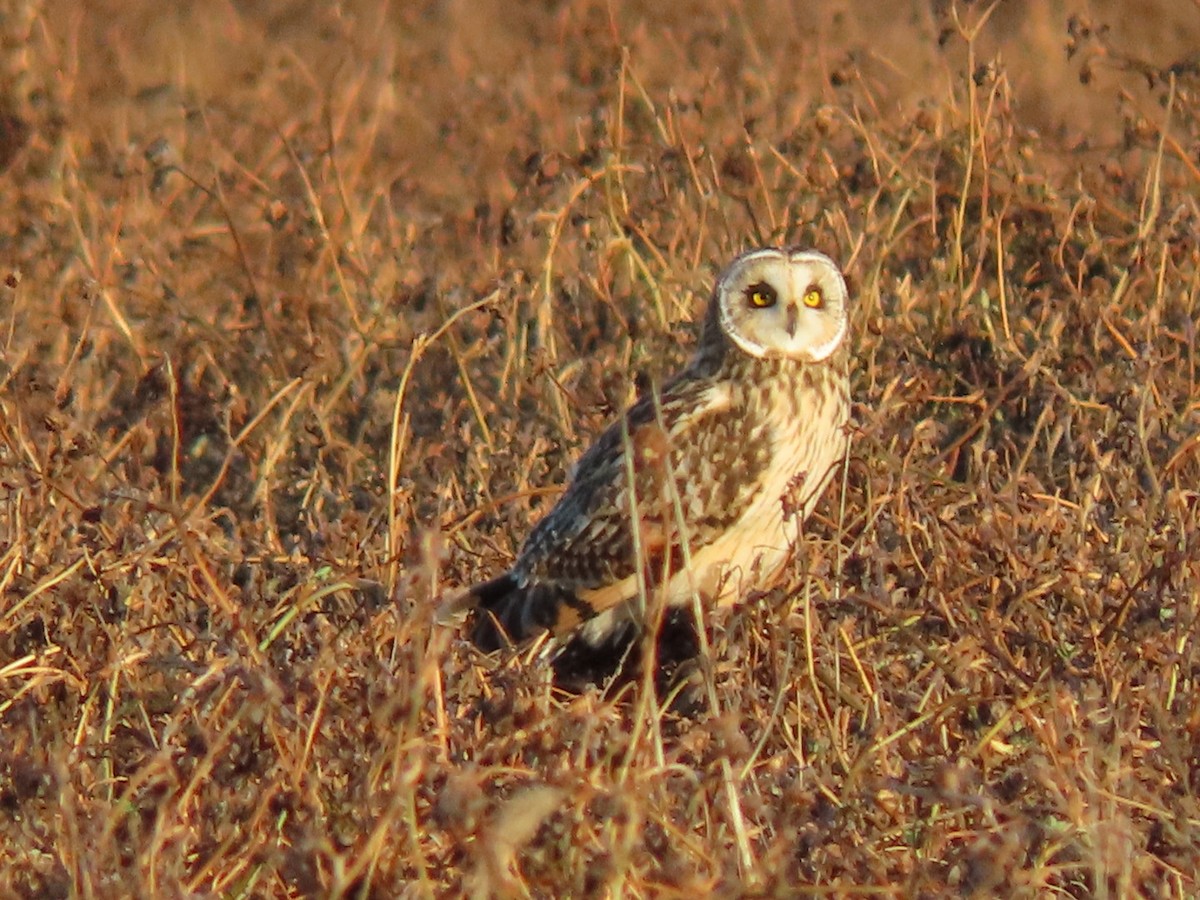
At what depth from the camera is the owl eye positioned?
219 inches

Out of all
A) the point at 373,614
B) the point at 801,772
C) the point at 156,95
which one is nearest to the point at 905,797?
the point at 801,772

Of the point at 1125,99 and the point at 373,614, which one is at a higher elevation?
the point at 1125,99

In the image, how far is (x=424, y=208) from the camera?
29.8 feet

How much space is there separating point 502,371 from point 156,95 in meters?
2.12

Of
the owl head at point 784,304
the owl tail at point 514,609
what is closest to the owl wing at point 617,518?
the owl tail at point 514,609

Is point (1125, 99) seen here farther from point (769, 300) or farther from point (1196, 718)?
point (1196, 718)

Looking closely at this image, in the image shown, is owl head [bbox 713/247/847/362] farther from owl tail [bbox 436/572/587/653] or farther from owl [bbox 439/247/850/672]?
owl tail [bbox 436/572/587/653]

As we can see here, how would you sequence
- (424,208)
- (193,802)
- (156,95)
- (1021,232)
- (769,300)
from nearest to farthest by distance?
1. (193,802)
2. (769,300)
3. (1021,232)
4. (156,95)
5. (424,208)

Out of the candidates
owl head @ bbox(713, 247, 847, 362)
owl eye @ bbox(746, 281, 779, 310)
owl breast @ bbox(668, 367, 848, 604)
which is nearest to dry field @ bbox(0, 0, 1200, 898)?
owl breast @ bbox(668, 367, 848, 604)

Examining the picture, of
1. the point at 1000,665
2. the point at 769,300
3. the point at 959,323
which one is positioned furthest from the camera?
the point at 959,323

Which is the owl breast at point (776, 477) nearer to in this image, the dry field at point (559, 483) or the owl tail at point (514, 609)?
the dry field at point (559, 483)

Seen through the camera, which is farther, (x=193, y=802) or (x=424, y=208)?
(x=424, y=208)

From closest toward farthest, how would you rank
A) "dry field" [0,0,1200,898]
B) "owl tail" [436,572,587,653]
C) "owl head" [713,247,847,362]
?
"dry field" [0,0,1200,898] < "owl tail" [436,572,587,653] < "owl head" [713,247,847,362]

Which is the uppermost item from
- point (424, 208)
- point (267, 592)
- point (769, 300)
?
point (769, 300)
